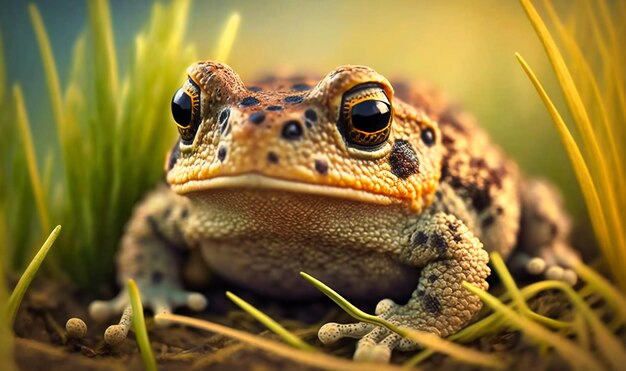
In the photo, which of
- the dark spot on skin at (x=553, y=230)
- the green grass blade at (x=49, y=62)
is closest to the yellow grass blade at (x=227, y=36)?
the green grass blade at (x=49, y=62)

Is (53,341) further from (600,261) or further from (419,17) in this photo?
(419,17)

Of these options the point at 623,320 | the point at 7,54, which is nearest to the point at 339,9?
the point at 7,54

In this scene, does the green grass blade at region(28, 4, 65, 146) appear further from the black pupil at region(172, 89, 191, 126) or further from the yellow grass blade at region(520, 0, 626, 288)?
the yellow grass blade at region(520, 0, 626, 288)

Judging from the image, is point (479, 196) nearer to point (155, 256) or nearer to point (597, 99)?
point (597, 99)

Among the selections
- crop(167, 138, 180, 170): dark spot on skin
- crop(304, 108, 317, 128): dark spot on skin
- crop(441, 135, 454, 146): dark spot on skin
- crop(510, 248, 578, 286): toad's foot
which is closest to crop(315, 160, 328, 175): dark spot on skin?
crop(304, 108, 317, 128): dark spot on skin

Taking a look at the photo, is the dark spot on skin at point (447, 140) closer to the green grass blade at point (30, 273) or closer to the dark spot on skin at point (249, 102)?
the dark spot on skin at point (249, 102)

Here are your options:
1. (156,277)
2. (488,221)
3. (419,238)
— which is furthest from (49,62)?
(488,221)

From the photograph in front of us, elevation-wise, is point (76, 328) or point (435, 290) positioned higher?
point (435, 290)
